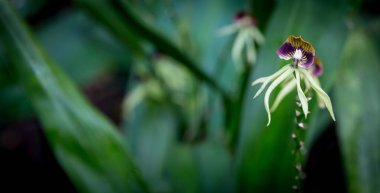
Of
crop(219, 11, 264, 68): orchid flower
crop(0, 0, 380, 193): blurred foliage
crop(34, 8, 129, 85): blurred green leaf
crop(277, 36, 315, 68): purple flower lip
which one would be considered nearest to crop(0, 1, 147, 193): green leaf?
A: crop(0, 0, 380, 193): blurred foliage

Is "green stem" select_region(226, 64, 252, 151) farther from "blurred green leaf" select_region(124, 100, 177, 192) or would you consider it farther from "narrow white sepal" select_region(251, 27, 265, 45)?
"blurred green leaf" select_region(124, 100, 177, 192)

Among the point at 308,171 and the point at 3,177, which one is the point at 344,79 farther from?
the point at 3,177

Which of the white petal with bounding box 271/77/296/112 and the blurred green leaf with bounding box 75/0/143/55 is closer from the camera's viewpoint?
the white petal with bounding box 271/77/296/112

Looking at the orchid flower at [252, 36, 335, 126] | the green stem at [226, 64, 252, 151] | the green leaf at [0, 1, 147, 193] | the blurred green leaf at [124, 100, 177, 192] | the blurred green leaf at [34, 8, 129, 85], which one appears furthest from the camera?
the blurred green leaf at [34, 8, 129, 85]

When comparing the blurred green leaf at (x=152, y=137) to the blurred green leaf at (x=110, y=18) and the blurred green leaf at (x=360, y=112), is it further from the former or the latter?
the blurred green leaf at (x=360, y=112)

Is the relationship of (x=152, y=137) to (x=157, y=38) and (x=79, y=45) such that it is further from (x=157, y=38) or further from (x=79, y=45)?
(x=79, y=45)

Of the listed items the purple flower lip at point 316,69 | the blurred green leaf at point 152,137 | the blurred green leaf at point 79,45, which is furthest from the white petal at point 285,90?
the blurred green leaf at point 79,45

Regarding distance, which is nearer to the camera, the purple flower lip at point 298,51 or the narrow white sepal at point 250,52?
the purple flower lip at point 298,51

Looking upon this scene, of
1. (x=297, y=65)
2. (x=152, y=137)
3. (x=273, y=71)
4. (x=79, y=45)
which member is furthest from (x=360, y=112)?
A: (x=79, y=45)
